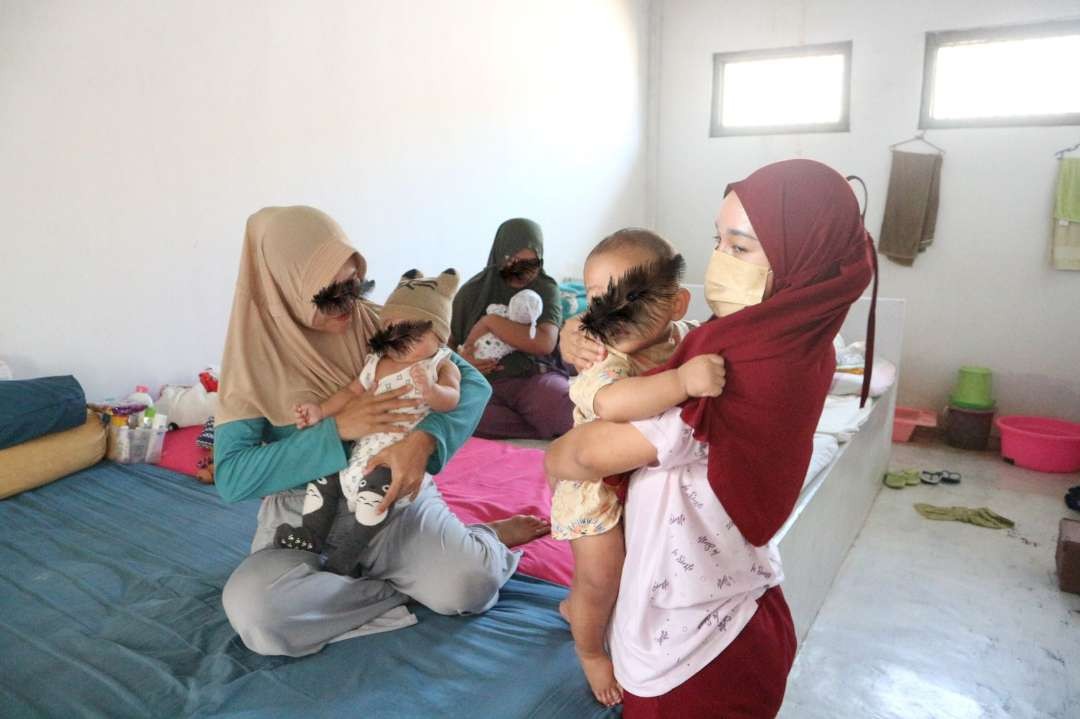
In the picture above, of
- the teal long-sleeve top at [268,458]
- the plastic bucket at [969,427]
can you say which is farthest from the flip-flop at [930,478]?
the teal long-sleeve top at [268,458]

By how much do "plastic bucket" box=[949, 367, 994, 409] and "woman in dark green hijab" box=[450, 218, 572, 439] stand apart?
2.82 meters

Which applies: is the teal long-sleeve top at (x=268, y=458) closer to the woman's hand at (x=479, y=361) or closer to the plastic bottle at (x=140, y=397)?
the plastic bottle at (x=140, y=397)

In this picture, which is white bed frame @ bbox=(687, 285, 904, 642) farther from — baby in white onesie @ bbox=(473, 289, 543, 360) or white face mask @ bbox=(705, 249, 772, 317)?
baby in white onesie @ bbox=(473, 289, 543, 360)

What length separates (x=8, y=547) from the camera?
2023 mm

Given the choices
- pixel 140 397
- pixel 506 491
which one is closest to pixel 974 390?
pixel 506 491

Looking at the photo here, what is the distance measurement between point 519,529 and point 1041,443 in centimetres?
Answer: 344

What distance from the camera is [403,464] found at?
1.60 metres

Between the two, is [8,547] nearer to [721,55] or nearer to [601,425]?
[601,425]

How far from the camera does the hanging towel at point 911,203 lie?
465 cm

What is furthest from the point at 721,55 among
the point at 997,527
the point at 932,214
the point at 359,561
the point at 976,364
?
the point at 359,561

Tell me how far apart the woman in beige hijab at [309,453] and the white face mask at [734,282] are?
79cm

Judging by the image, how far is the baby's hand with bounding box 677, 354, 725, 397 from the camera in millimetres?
1025

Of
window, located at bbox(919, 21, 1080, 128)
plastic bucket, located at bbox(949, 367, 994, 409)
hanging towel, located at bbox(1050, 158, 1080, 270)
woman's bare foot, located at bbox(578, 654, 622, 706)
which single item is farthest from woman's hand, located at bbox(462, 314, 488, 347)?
hanging towel, located at bbox(1050, 158, 1080, 270)

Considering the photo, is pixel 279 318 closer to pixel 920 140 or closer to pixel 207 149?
pixel 207 149
